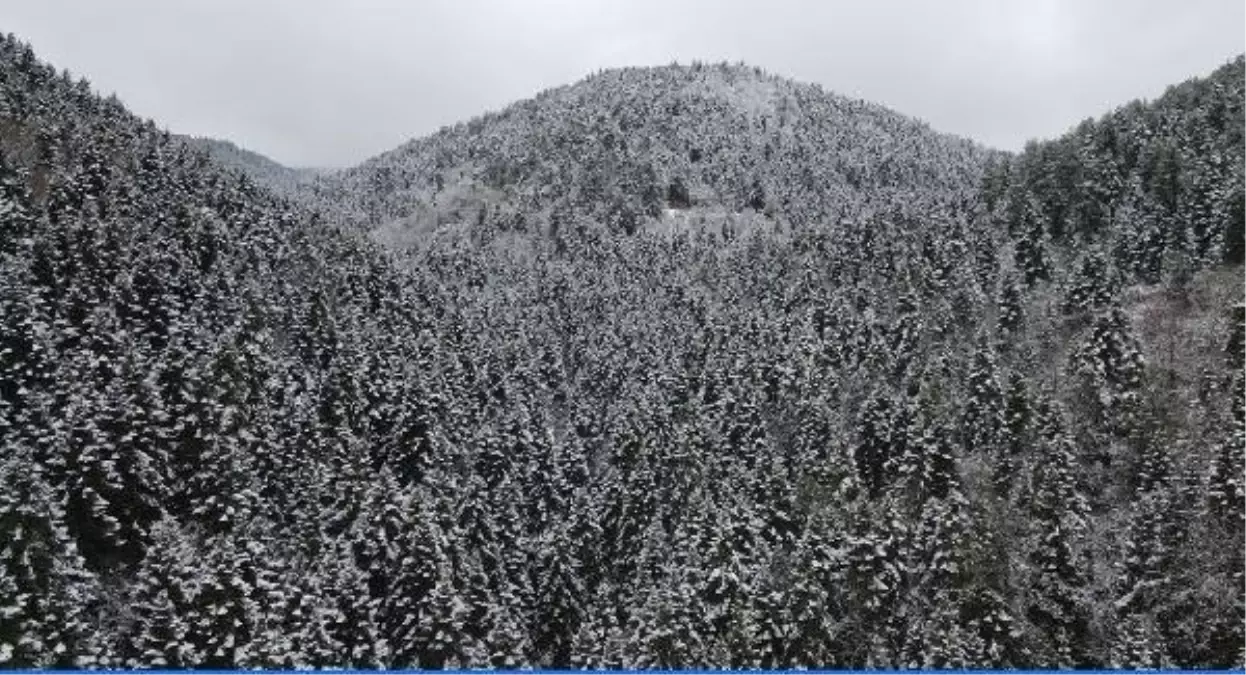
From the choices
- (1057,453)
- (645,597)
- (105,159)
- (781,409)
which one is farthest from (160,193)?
(1057,453)

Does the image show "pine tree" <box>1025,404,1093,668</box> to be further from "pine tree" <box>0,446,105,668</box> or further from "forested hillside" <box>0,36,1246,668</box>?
"pine tree" <box>0,446,105,668</box>

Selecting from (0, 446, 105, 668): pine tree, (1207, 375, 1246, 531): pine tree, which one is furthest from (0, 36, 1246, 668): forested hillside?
(1207, 375, 1246, 531): pine tree

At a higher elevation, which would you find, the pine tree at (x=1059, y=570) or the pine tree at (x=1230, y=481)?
the pine tree at (x=1230, y=481)

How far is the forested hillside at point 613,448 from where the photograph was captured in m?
47.2

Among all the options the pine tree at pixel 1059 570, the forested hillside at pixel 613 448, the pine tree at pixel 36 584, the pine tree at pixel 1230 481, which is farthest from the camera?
the pine tree at pixel 1230 481

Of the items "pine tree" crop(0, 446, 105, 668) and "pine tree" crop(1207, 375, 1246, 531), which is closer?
"pine tree" crop(0, 446, 105, 668)

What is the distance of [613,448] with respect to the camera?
289ft

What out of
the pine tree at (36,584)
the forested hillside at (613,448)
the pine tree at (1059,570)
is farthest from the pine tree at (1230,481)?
the pine tree at (36,584)

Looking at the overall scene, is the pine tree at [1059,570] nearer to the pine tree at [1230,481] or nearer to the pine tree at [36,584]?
the pine tree at [1230,481]

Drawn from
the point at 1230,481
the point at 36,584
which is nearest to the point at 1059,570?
the point at 1230,481

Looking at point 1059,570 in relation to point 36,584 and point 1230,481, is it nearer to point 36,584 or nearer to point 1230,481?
point 1230,481

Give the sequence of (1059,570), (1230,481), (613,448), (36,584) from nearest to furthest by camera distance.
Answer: (36,584)
(1059,570)
(1230,481)
(613,448)

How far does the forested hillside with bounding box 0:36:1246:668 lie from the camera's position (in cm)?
4716

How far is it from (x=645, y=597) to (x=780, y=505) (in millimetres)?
16567
